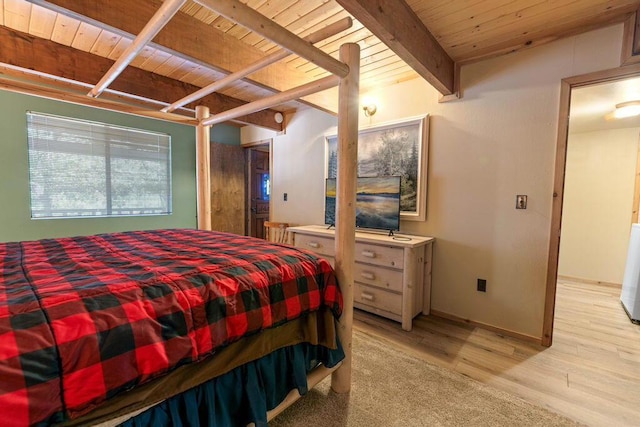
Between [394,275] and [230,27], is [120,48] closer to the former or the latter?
[230,27]

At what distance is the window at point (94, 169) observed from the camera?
3084 millimetres

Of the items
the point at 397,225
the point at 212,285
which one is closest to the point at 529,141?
the point at 397,225

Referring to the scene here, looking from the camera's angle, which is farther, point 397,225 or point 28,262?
point 397,225

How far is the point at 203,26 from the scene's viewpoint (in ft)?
6.61

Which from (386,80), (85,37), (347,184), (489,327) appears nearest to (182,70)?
(85,37)

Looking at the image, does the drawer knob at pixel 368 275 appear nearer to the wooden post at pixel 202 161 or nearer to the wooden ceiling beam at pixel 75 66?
the wooden post at pixel 202 161

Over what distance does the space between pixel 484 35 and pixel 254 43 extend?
1820 millimetres

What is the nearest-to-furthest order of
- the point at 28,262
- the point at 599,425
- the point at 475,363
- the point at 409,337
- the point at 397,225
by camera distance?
the point at 28,262 < the point at 599,425 < the point at 475,363 < the point at 409,337 < the point at 397,225

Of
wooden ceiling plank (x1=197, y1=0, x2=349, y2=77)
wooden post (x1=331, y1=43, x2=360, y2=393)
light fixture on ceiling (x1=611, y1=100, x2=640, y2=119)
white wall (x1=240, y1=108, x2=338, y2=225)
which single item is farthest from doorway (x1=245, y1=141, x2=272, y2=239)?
light fixture on ceiling (x1=611, y1=100, x2=640, y2=119)

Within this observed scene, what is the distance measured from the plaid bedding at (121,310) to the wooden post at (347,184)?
0.37 feet

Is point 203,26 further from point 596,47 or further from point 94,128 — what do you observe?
point 596,47

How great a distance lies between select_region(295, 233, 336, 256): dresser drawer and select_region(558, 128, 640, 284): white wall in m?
3.56

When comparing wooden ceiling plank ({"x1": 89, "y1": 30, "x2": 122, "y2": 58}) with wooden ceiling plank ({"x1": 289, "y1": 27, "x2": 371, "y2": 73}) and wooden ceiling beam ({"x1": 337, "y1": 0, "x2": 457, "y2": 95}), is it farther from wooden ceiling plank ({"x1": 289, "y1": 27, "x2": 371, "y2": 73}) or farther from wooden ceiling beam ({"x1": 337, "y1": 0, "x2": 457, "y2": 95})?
wooden ceiling beam ({"x1": 337, "y1": 0, "x2": 457, "y2": 95})

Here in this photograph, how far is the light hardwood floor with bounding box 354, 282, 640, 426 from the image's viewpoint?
63.1 inches
